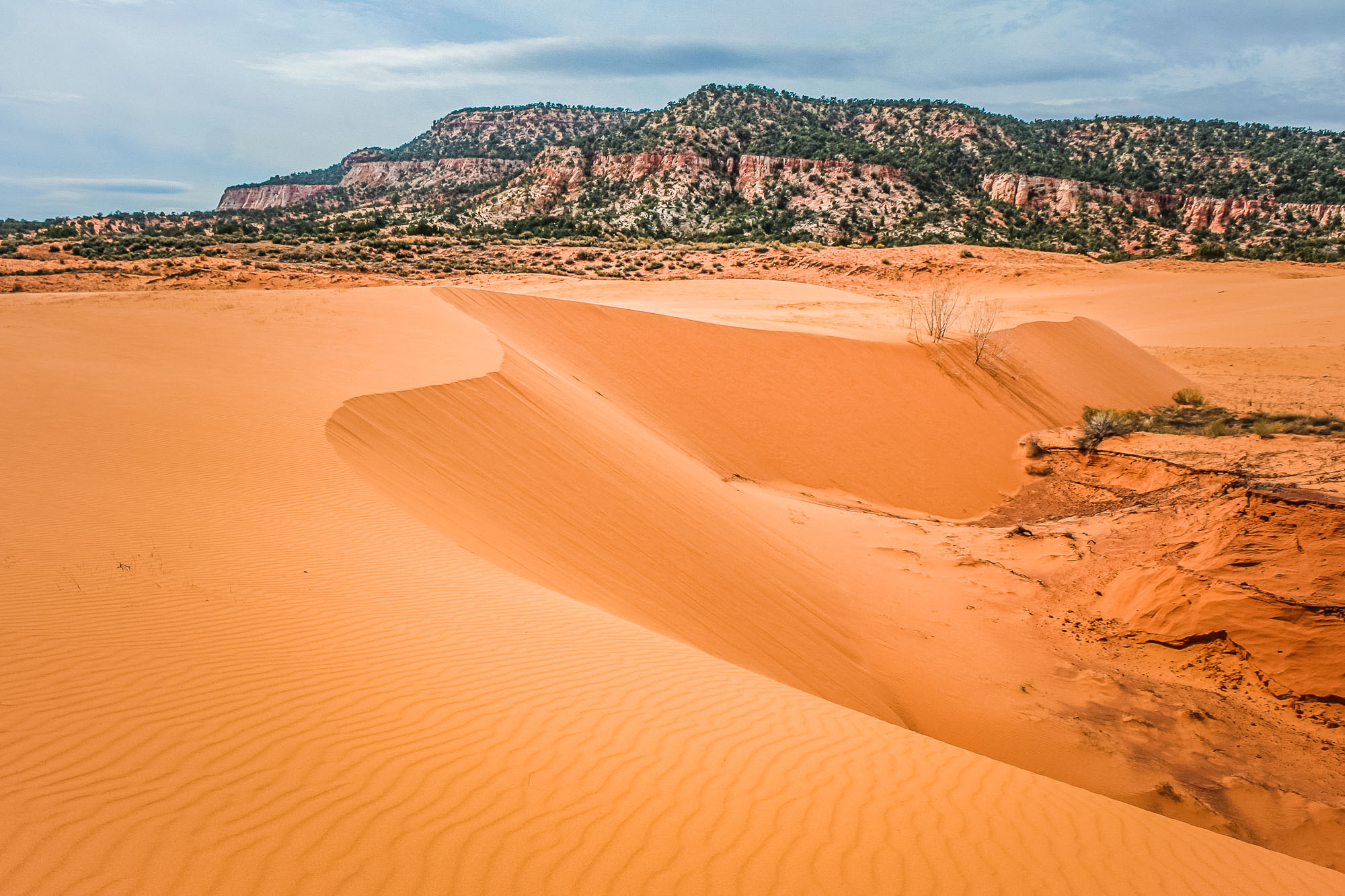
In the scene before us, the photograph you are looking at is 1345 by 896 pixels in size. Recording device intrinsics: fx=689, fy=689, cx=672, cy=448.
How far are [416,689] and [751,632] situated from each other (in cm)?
386

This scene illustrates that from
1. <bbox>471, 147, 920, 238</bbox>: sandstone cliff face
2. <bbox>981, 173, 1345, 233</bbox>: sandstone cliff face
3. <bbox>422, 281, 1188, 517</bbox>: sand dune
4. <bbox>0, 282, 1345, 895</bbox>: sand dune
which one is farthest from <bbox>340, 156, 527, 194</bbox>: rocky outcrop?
<bbox>0, 282, 1345, 895</bbox>: sand dune

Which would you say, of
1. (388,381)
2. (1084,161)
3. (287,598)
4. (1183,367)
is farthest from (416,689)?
(1084,161)

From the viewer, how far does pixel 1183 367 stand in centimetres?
2470

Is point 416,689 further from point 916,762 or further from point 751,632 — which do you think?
point 751,632

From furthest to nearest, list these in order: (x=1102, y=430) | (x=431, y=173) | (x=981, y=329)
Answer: (x=431, y=173) → (x=981, y=329) → (x=1102, y=430)

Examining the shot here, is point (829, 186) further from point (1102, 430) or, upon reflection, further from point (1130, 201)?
point (1102, 430)

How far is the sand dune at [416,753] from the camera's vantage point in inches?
100

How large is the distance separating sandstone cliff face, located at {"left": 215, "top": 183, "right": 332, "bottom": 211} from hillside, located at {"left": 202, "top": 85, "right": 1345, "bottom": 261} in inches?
2047

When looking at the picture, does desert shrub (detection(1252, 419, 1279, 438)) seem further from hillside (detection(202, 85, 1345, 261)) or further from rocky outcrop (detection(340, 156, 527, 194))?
rocky outcrop (detection(340, 156, 527, 194))

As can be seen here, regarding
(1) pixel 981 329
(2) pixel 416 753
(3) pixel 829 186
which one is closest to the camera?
(2) pixel 416 753

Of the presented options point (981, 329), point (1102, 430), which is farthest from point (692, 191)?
point (1102, 430)

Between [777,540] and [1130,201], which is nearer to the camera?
[777,540]

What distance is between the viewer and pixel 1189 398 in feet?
66.2

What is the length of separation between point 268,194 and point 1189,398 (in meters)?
149
